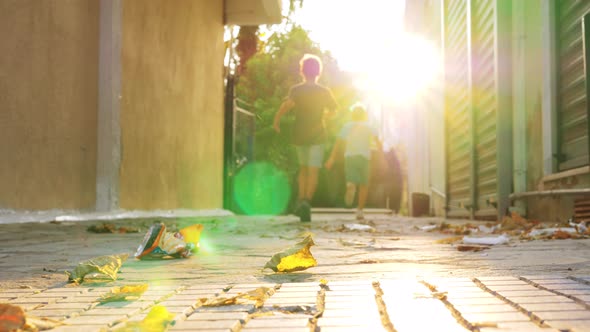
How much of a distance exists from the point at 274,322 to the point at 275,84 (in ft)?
60.5

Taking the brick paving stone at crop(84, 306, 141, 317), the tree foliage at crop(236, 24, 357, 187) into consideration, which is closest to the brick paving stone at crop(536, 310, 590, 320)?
the brick paving stone at crop(84, 306, 141, 317)

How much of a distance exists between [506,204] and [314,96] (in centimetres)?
266

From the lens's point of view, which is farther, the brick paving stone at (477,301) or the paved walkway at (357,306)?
the brick paving stone at (477,301)

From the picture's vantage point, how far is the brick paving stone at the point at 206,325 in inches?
62.1

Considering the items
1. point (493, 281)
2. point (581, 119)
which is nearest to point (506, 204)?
point (581, 119)

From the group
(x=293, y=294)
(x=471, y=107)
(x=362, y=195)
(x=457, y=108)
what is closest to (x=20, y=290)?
(x=293, y=294)

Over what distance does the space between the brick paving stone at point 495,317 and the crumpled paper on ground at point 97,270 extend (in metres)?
1.41

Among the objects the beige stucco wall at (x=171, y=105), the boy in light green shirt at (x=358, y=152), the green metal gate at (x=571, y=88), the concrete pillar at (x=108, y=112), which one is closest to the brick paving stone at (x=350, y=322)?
the green metal gate at (x=571, y=88)

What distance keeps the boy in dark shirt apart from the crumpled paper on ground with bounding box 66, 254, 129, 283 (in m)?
5.28

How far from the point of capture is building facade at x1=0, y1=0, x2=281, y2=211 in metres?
4.66

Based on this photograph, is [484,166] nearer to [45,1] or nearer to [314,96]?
[314,96]

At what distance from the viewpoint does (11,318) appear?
1557mm

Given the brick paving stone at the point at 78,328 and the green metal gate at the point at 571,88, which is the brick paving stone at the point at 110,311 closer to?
the brick paving stone at the point at 78,328

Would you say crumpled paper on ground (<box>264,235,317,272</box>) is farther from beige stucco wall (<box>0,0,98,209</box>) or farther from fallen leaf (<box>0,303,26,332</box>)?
beige stucco wall (<box>0,0,98,209</box>)
